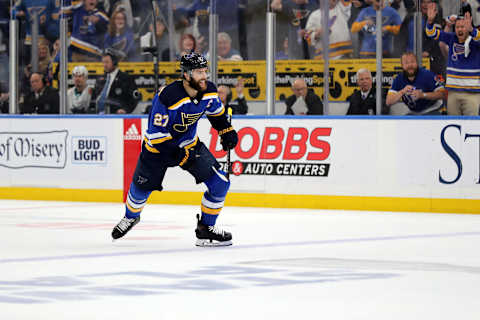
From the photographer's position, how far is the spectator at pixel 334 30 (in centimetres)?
1164

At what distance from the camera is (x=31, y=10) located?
13422 mm

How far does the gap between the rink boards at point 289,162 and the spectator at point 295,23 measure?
30.6 inches

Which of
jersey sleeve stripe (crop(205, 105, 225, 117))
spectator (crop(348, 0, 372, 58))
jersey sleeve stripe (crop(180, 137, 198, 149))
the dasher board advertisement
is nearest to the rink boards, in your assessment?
the dasher board advertisement

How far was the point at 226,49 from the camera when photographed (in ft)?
40.5

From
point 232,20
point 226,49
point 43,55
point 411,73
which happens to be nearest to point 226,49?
point 226,49

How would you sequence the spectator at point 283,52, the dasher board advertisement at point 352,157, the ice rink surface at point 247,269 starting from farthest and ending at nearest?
1. the spectator at point 283,52
2. the dasher board advertisement at point 352,157
3. the ice rink surface at point 247,269

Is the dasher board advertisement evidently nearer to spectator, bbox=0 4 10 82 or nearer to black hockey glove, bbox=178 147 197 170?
spectator, bbox=0 4 10 82

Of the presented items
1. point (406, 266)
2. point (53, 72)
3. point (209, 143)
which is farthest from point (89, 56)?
point (406, 266)

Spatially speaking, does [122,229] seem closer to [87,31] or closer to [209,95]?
[209,95]

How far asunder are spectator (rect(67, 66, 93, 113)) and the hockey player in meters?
5.49

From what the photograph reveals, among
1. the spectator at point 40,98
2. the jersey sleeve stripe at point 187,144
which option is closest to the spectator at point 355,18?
the spectator at point 40,98

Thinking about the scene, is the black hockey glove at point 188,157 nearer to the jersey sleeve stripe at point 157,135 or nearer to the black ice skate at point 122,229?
the jersey sleeve stripe at point 157,135

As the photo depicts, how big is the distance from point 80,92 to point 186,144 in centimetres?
582

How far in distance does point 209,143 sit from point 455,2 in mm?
3300
